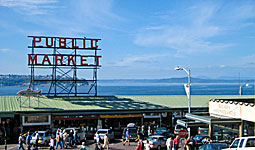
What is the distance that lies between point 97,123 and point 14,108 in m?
9.68

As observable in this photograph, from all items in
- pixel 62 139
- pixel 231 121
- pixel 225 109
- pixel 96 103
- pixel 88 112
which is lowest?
pixel 62 139

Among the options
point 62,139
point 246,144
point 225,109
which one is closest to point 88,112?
point 62,139

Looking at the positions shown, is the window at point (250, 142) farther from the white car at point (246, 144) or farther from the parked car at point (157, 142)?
the parked car at point (157, 142)

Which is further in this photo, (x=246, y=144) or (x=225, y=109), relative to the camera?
(x=225, y=109)

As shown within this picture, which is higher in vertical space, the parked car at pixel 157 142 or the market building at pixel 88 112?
the market building at pixel 88 112

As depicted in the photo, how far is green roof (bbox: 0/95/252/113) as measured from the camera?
32.8 meters

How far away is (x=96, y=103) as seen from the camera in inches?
1433

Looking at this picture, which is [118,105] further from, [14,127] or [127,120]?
[14,127]

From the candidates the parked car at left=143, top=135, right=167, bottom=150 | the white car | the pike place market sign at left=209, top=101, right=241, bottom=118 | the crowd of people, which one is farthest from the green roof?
the white car

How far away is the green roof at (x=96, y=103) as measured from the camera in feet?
108

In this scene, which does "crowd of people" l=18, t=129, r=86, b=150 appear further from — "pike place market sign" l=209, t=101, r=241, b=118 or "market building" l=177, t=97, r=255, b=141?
"pike place market sign" l=209, t=101, r=241, b=118

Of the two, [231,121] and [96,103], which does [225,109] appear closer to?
[231,121]

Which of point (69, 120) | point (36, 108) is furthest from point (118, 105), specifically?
point (36, 108)

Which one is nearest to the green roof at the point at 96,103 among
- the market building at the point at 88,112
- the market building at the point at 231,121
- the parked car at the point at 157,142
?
the market building at the point at 88,112
